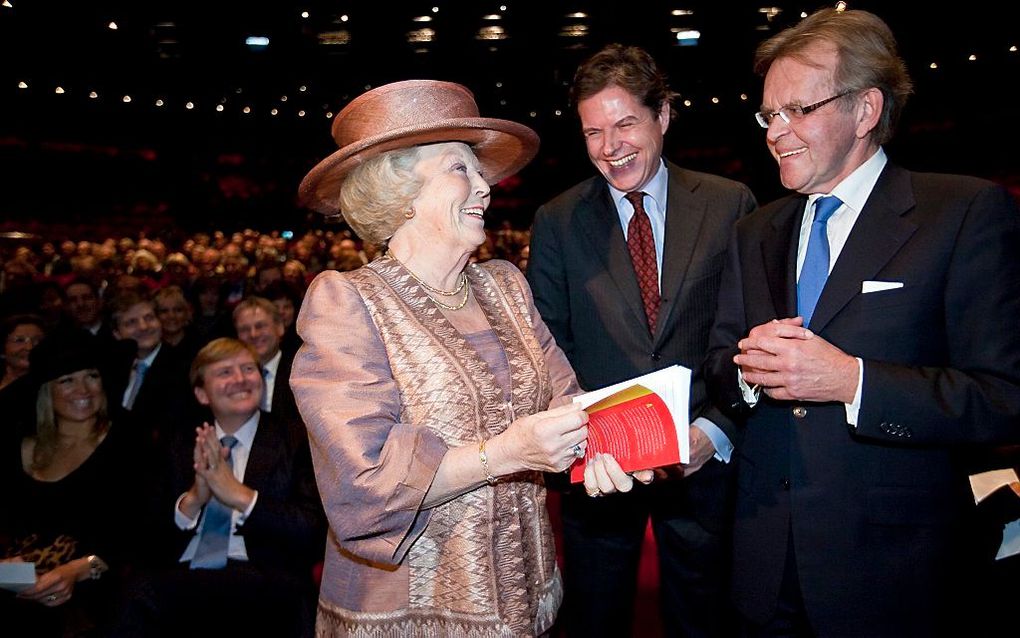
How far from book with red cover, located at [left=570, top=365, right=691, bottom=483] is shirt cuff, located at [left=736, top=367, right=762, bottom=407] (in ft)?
1.55

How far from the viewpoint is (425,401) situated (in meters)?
1.73

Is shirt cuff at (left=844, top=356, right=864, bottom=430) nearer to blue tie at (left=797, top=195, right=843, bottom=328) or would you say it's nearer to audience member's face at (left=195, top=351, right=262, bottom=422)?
blue tie at (left=797, top=195, right=843, bottom=328)

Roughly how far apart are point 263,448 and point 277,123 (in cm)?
1894

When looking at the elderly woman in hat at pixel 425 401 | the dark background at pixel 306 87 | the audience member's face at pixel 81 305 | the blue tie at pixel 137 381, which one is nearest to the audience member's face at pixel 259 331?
the blue tie at pixel 137 381

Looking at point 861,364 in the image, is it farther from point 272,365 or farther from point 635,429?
point 272,365

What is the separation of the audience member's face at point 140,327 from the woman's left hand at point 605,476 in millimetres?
4771

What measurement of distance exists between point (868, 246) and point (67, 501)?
3.13 m

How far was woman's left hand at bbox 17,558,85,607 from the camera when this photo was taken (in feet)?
9.93

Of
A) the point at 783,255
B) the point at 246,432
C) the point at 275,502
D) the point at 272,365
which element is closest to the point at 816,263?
the point at 783,255

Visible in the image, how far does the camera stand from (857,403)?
1.71 m

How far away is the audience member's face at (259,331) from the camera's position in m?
5.03

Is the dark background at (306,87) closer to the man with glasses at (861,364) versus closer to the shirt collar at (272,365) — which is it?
the shirt collar at (272,365)

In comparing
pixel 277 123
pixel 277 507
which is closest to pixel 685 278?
pixel 277 507

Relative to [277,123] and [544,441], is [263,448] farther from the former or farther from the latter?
[277,123]
